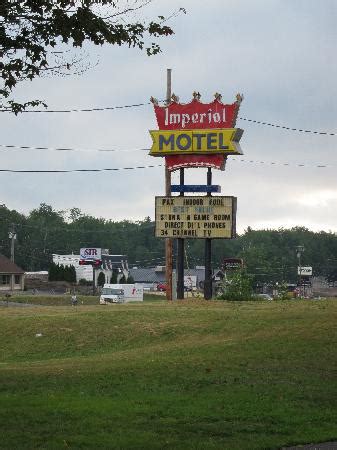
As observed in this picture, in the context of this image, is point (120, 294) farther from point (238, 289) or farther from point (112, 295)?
point (238, 289)

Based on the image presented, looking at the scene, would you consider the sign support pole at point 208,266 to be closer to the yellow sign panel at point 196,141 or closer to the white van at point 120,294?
the yellow sign panel at point 196,141

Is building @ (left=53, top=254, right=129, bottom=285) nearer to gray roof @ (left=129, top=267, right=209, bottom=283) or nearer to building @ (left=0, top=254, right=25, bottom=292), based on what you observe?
gray roof @ (left=129, top=267, right=209, bottom=283)

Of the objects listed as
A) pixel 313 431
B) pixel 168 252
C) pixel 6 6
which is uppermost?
pixel 6 6

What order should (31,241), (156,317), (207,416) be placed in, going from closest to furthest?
1. (207,416)
2. (156,317)
3. (31,241)

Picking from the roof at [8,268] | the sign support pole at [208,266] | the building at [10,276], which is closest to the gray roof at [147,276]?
the building at [10,276]

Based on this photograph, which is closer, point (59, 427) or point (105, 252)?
point (59, 427)

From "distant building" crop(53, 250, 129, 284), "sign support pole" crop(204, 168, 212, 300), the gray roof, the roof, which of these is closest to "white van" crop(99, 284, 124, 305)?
"sign support pole" crop(204, 168, 212, 300)

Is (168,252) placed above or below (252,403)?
above

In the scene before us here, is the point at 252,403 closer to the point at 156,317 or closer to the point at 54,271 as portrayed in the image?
the point at 156,317

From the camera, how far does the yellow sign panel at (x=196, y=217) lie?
4300 centimetres

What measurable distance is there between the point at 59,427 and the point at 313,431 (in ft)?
13.4

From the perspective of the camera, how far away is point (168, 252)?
48.1 m

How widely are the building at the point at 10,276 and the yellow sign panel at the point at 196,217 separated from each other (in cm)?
6516

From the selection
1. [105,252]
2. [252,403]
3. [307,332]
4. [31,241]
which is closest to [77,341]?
[307,332]
